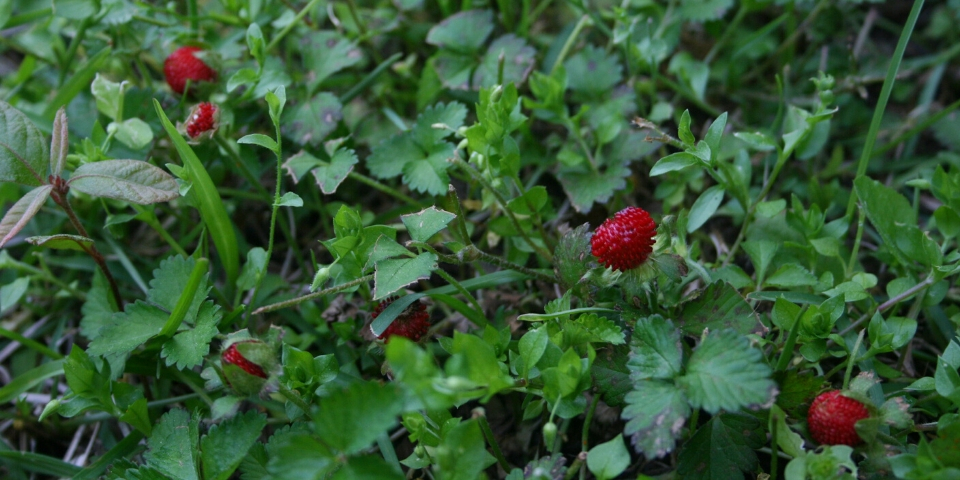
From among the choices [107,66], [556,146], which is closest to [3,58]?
[107,66]

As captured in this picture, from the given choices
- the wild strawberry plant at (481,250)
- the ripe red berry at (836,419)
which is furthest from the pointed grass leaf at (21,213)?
the ripe red berry at (836,419)

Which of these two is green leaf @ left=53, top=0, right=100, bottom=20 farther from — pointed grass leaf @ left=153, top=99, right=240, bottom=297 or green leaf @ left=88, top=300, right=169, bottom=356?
green leaf @ left=88, top=300, right=169, bottom=356

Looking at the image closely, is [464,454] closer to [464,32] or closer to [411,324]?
[411,324]

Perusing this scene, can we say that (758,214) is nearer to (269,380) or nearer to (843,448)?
(843,448)

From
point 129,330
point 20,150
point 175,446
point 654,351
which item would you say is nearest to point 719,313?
point 654,351

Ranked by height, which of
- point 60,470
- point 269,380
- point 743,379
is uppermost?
point 743,379

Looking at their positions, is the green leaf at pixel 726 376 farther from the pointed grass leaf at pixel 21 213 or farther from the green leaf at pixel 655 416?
the pointed grass leaf at pixel 21 213
